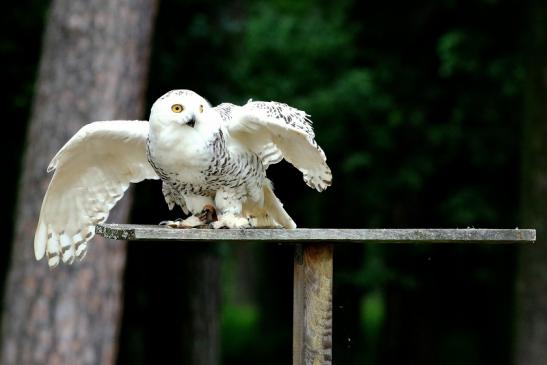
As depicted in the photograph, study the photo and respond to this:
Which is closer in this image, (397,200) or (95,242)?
(95,242)

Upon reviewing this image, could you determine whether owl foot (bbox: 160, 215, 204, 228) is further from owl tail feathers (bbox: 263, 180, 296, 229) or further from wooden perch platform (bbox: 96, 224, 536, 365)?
owl tail feathers (bbox: 263, 180, 296, 229)

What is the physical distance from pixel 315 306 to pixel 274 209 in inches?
27.2

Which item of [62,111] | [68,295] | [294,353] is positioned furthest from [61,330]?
[294,353]

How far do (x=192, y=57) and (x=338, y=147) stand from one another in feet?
10.4

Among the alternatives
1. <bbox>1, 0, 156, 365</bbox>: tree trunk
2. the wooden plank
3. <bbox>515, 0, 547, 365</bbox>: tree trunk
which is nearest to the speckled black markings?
the wooden plank

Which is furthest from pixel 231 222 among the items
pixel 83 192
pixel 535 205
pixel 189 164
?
pixel 535 205

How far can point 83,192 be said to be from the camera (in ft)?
14.3

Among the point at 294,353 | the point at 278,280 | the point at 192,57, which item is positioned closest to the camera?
the point at 294,353

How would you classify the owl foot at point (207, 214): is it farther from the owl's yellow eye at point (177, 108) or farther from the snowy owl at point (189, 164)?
the owl's yellow eye at point (177, 108)

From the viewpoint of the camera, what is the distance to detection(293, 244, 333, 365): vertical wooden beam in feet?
11.9

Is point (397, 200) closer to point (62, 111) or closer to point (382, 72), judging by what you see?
point (382, 72)

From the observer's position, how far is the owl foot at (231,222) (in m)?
3.71

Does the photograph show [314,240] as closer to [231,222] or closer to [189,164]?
[231,222]

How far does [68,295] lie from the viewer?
6852 mm
